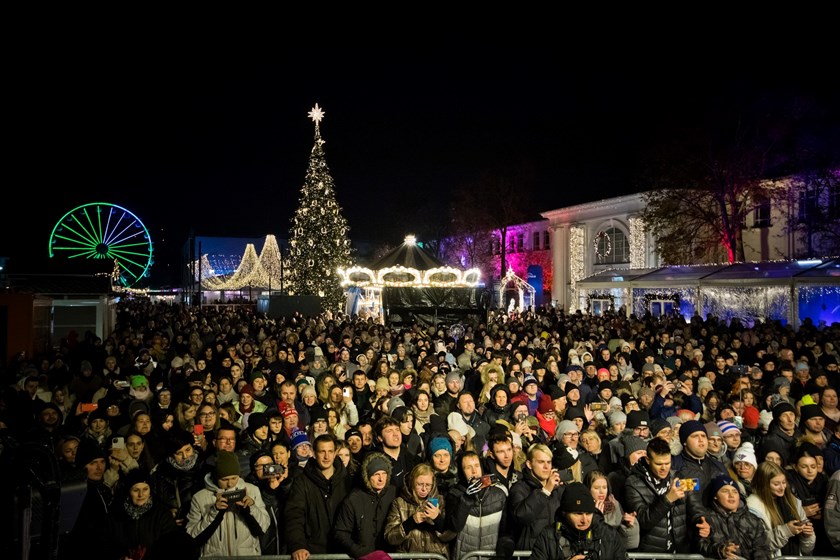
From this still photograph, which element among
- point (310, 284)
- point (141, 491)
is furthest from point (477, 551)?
point (310, 284)

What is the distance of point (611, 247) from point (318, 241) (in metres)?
18.9

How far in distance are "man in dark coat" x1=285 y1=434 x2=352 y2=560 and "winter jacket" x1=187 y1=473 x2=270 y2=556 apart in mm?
244

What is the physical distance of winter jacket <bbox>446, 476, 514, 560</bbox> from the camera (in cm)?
422

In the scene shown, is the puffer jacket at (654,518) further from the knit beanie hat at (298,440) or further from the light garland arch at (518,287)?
the light garland arch at (518,287)

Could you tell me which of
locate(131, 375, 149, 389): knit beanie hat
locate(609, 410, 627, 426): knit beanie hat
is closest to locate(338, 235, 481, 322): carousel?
locate(131, 375, 149, 389): knit beanie hat

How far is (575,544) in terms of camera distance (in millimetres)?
3779

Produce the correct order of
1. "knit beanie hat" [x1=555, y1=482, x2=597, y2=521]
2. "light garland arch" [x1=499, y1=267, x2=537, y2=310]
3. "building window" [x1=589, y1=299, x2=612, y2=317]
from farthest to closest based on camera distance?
"light garland arch" [x1=499, y1=267, x2=537, y2=310] → "building window" [x1=589, y1=299, x2=612, y2=317] → "knit beanie hat" [x1=555, y1=482, x2=597, y2=521]

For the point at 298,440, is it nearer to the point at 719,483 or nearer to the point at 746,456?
the point at 719,483

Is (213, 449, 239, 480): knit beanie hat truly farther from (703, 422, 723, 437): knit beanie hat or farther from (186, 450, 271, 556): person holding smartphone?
(703, 422, 723, 437): knit beanie hat

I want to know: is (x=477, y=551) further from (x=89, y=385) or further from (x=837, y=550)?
(x=89, y=385)

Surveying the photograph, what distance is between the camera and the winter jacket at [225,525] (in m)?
4.30

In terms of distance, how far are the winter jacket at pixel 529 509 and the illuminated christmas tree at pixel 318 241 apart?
2655 centimetres

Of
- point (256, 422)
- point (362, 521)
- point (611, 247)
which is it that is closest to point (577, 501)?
point (362, 521)

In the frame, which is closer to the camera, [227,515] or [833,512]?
[227,515]
